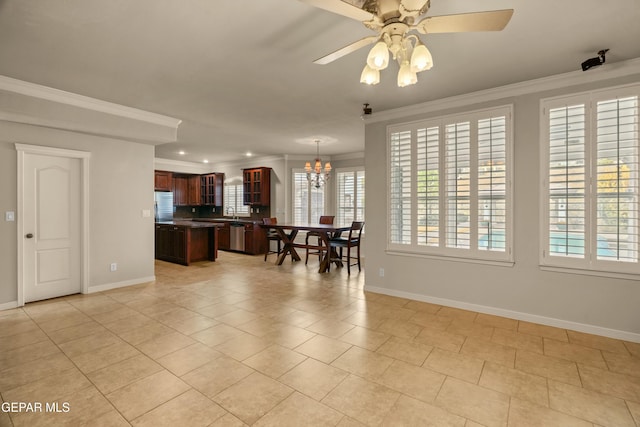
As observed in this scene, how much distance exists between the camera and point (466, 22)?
162 cm

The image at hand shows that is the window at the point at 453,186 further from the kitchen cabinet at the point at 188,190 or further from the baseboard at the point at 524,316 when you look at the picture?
the kitchen cabinet at the point at 188,190

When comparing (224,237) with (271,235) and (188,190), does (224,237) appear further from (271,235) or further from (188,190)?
(188,190)

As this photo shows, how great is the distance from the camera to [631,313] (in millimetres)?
2984

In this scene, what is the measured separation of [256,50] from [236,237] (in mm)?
6176

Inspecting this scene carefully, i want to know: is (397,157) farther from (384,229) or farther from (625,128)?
(625,128)

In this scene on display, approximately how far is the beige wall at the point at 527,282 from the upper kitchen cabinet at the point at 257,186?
185 inches

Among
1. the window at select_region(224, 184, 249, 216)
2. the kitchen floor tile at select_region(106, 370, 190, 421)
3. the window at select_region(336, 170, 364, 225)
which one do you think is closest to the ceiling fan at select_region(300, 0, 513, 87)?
the kitchen floor tile at select_region(106, 370, 190, 421)

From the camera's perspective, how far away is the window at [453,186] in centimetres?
361

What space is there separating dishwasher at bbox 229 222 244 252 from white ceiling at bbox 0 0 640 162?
13.8ft

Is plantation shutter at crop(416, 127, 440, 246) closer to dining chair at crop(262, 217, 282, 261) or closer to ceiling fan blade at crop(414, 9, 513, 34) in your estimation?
ceiling fan blade at crop(414, 9, 513, 34)

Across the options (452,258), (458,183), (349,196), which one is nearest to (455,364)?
(452,258)

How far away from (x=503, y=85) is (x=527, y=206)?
1.40 metres

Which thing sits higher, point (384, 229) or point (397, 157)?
point (397, 157)

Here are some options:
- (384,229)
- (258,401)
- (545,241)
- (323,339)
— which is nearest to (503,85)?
(545,241)
